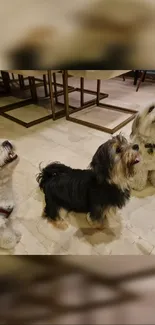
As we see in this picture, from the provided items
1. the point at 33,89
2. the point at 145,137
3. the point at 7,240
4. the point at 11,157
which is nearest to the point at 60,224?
the point at 7,240

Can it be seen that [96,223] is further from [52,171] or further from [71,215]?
[52,171]

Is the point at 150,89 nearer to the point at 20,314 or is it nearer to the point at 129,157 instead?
the point at 129,157

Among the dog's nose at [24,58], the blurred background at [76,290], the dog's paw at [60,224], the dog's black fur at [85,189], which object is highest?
the dog's nose at [24,58]

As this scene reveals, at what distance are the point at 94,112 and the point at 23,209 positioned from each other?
1.87 m

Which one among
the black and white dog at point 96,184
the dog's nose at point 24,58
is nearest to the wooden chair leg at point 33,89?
the black and white dog at point 96,184

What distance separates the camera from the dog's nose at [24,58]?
0.60ft

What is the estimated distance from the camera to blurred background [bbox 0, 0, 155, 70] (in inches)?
6.4

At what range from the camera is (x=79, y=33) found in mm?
169

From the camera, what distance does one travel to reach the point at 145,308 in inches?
7.5

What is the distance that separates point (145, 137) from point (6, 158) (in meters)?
0.88

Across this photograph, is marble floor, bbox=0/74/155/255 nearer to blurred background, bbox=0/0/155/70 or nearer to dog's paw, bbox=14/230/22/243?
dog's paw, bbox=14/230/22/243

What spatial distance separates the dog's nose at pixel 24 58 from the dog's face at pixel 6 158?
1.09 meters

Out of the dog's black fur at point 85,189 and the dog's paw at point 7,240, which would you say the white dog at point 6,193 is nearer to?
the dog's paw at point 7,240

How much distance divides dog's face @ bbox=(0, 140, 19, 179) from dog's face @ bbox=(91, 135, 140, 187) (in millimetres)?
431
